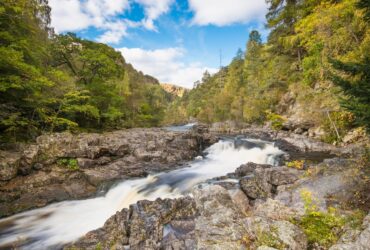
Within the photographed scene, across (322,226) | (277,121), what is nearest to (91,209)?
(322,226)

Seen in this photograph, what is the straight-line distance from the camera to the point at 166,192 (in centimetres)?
1134

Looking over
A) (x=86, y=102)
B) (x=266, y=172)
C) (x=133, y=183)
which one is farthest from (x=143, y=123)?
(x=266, y=172)

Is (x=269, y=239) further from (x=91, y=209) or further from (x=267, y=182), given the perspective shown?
(x=91, y=209)

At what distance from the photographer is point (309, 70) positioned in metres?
19.4

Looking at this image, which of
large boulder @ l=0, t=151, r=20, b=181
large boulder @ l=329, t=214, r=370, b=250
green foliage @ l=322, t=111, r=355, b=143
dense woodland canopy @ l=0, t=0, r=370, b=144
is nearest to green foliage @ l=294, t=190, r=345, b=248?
large boulder @ l=329, t=214, r=370, b=250

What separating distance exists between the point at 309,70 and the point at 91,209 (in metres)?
19.7

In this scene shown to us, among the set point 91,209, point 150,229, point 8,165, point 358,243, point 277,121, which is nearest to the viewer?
point 358,243

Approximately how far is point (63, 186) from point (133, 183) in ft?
11.8

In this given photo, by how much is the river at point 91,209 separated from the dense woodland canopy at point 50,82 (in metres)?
5.51

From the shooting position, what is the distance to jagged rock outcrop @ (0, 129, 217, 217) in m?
10.8

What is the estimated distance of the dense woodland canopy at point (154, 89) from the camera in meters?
10.3

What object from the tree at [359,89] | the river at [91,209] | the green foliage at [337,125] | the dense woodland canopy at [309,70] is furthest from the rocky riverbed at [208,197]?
the dense woodland canopy at [309,70]

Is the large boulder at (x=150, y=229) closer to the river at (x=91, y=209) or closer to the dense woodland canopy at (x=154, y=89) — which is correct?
the river at (x=91, y=209)

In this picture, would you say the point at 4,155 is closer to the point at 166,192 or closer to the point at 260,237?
the point at 166,192
